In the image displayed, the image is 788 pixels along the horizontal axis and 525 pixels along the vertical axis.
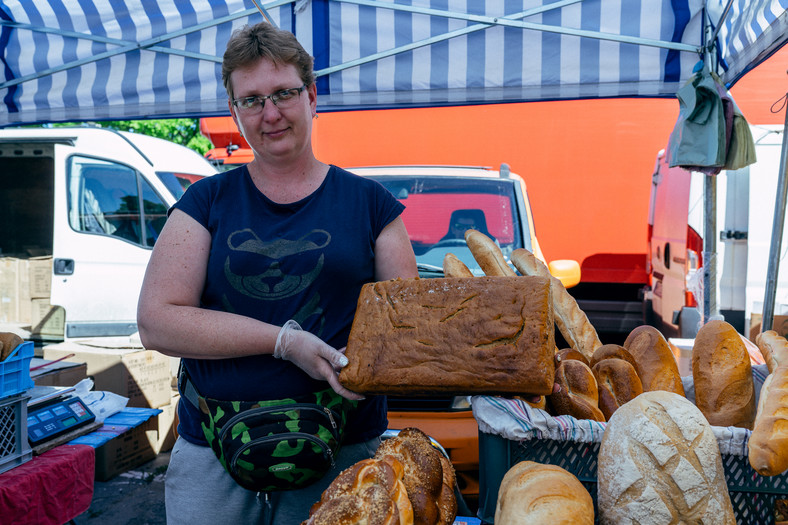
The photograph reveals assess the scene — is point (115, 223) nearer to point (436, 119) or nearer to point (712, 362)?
point (436, 119)

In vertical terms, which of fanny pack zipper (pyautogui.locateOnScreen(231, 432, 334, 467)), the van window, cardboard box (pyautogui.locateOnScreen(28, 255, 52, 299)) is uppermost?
the van window

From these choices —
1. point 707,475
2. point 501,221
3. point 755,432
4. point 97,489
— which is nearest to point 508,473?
point 707,475

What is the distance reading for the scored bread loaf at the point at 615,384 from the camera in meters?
1.39

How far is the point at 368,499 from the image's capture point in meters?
0.95

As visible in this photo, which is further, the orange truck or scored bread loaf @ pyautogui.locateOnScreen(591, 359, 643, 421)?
the orange truck

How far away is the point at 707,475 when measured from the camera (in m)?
1.01

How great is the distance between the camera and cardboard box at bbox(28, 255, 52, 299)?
6.38 m

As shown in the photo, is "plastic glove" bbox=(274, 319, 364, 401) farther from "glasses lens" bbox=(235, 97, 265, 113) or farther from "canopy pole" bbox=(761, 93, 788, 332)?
"canopy pole" bbox=(761, 93, 788, 332)

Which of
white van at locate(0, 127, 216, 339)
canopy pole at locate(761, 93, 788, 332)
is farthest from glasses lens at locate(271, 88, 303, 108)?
white van at locate(0, 127, 216, 339)

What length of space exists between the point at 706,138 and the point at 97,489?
4636 millimetres

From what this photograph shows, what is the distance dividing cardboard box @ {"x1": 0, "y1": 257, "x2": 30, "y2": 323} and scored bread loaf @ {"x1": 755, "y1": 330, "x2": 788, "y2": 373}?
23.2ft

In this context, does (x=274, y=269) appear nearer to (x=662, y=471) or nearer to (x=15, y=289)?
(x=662, y=471)

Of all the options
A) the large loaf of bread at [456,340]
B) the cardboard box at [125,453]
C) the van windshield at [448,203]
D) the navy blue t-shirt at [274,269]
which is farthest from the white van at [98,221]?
A: the large loaf of bread at [456,340]

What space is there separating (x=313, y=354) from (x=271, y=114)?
640mm
